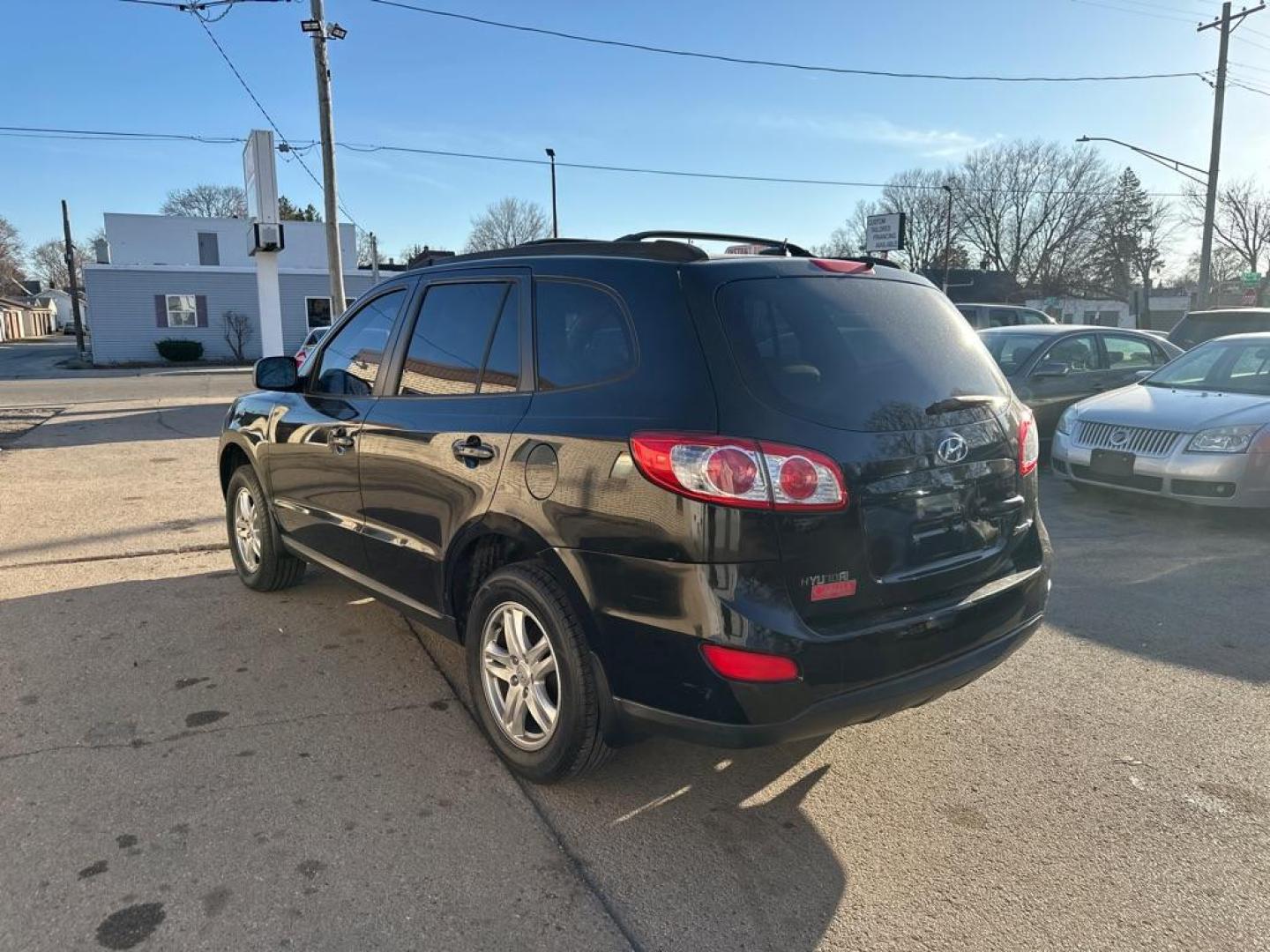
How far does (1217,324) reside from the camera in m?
11.7

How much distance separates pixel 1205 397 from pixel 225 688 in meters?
7.47

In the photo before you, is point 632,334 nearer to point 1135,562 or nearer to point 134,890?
point 134,890

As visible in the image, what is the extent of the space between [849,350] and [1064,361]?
7.69 m

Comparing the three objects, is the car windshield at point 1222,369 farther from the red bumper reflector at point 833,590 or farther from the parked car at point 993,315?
the parked car at point 993,315

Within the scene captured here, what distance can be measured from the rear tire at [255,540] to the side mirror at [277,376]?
61 centimetres

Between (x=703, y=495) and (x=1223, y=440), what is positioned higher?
(x=703, y=495)

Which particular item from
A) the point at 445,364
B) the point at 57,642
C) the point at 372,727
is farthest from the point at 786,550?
the point at 57,642

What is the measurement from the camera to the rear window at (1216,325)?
11158mm

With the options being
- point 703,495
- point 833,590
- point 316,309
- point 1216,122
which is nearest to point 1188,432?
point 833,590

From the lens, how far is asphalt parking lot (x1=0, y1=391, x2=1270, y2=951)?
237 cm

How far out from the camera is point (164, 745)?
3.29 metres

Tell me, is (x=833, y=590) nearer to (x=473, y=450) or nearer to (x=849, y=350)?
(x=849, y=350)

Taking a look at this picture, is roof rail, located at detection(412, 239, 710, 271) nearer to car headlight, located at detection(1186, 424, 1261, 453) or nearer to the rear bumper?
the rear bumper

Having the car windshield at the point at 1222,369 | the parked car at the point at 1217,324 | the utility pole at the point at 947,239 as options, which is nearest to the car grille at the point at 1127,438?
the car windshield at the point at 1222,369
